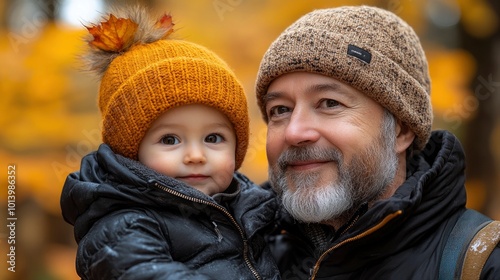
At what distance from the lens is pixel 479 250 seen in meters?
2.29

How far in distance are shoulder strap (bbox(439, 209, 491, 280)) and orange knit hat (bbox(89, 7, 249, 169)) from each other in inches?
39.2

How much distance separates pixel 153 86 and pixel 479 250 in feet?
4.73

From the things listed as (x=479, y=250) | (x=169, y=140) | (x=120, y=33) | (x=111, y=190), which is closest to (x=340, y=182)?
(x=479, y=250)

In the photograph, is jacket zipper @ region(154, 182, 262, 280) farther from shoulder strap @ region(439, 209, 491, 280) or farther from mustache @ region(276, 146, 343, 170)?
shoulder strap @ region(439, 209, 491, 280)

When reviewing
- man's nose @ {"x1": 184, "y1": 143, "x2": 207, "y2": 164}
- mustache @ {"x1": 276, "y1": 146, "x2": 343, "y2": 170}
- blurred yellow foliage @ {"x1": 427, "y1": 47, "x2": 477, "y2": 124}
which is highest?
man's nose @ {"x1": 184, "y1": 143, "x2": 207, "y2": 164}

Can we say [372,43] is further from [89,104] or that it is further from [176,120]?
[89,104]

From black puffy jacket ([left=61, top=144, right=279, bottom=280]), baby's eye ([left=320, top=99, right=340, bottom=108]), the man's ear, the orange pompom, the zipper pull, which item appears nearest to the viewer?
black puffy jacket ([left=61, top=144, right=279, bottom=280])

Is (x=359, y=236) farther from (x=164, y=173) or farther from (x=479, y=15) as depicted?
(x=479, y=15)

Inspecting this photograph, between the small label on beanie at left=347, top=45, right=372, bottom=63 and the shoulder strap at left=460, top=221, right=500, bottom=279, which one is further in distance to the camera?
the small label on beanie at left=347, top=45, right=372, bottom=63

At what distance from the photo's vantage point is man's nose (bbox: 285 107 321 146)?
8.96 feet

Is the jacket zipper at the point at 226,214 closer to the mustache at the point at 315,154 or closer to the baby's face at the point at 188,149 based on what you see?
the baby's face at the point at 188,149

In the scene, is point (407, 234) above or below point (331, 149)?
below

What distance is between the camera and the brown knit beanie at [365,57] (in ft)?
8.99

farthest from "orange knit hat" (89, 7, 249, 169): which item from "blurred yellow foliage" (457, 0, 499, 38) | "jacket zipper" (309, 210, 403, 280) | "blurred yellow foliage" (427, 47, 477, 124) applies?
"blurred yellow foliage" (457, 0, 499, 38)
